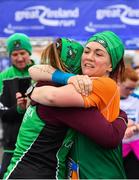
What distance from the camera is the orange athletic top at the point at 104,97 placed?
6.77ft

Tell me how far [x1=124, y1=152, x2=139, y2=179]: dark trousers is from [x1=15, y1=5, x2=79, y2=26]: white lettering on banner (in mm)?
4595

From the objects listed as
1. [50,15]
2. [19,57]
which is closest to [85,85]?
[19,57]

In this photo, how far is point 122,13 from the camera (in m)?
7.40

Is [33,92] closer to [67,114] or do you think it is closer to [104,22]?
[67,114]

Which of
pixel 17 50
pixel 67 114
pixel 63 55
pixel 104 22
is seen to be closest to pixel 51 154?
pixel 67 114

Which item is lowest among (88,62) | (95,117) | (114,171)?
(114,171)

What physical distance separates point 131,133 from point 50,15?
486 centimetres

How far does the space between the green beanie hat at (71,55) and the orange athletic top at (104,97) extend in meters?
0.23

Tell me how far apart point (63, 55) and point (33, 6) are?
18.7ft

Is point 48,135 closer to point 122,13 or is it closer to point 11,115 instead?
point 11,115

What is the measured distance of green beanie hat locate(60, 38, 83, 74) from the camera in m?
2.27

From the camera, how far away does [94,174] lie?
7.38 ft

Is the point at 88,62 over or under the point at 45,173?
over

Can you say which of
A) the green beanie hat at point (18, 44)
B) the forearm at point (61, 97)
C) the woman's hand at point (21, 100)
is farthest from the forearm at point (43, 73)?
the green beanie hat at point (18, 44)
